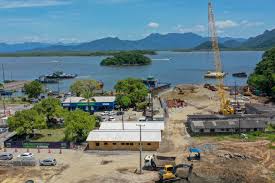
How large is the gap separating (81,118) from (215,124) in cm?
1590

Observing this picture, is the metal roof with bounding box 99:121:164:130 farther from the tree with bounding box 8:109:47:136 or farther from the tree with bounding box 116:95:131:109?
the tree with bounding box 116:95:131:109

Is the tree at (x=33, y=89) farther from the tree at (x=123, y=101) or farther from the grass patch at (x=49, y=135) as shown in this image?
the grass patch at (x=49, y=135)

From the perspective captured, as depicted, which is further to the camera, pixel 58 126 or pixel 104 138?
pixel 58 126

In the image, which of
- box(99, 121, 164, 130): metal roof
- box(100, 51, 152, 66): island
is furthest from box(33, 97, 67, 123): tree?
box(100, 51, 152, 66): island

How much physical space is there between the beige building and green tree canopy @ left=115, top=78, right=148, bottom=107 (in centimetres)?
2086

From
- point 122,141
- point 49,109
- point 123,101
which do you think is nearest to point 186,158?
point 122,141

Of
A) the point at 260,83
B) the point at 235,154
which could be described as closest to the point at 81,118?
the point at 235,154

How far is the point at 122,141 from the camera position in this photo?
39.4 m

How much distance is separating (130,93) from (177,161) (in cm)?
3092

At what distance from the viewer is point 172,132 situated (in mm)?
46531

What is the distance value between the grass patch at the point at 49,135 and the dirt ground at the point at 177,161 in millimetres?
4999

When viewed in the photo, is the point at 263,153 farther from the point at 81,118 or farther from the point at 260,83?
the point at 260,83

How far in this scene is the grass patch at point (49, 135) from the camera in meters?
44.6

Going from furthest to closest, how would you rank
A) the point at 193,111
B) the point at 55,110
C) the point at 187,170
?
1. the point at 193,111
2. the point at 55,110
3. the point at 187,170
